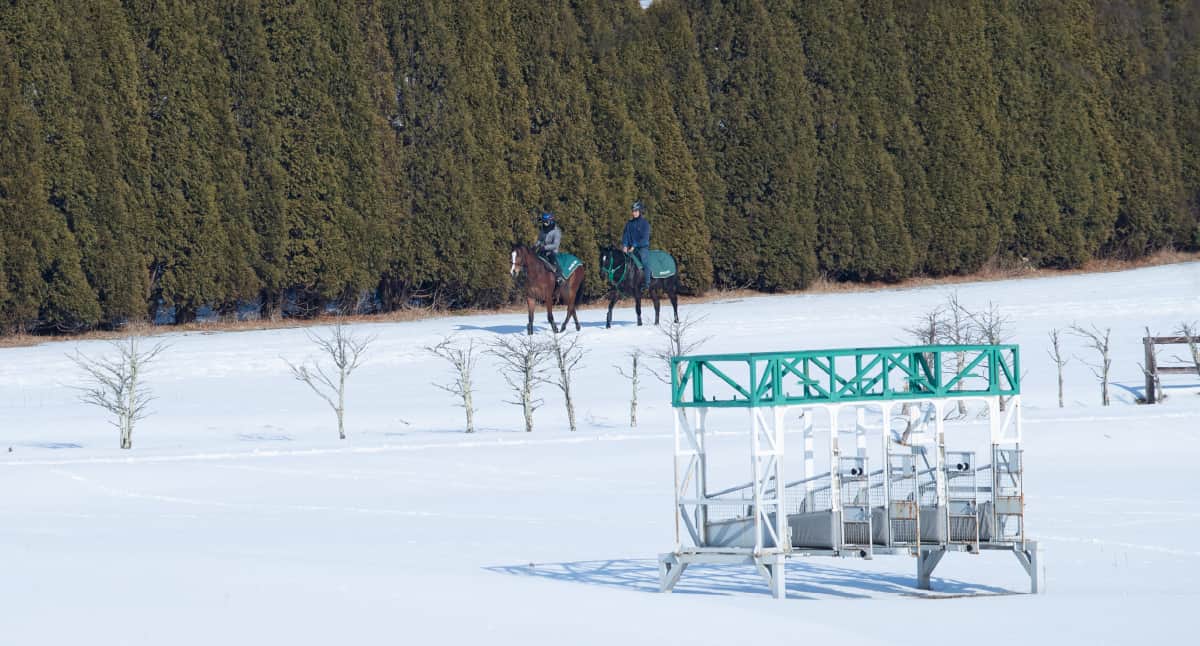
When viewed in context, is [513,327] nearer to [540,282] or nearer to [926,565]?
[540,282]

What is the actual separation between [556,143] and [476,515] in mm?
20762

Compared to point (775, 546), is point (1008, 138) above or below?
above

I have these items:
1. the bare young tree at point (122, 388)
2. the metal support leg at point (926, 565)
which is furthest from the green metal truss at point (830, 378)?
the bare young tree at point (122, 388)

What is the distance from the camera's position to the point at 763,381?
13688mm

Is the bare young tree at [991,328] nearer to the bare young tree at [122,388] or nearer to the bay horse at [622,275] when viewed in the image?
the bay horse at [622,275]

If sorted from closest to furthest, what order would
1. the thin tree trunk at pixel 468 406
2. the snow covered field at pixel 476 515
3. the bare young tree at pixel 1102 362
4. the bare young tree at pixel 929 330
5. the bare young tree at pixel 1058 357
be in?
the snow covered field at pixel 476 515
the thin tree trunk at pixel 468 406
the bare young tree at pixel 1102 362
the bare young tree at pixel 1058 357
the bare young tree at pixel 929 330

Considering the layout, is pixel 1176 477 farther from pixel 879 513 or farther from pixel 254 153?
pixel 254 153

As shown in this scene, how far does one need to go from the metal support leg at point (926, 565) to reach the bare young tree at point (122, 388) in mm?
10038

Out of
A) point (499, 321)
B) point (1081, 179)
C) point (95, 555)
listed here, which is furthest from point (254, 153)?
point (95, 555)

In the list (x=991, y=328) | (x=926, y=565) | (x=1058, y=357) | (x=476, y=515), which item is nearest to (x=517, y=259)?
(x=991, y=328)

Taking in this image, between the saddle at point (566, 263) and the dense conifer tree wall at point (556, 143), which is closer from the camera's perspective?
the saddle at point (566, 263)

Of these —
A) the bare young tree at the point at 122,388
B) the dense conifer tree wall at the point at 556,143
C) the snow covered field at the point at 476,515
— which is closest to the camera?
the snow covered field at the point at 476,515

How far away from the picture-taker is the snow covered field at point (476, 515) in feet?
37.4

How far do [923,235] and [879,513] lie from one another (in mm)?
26016
